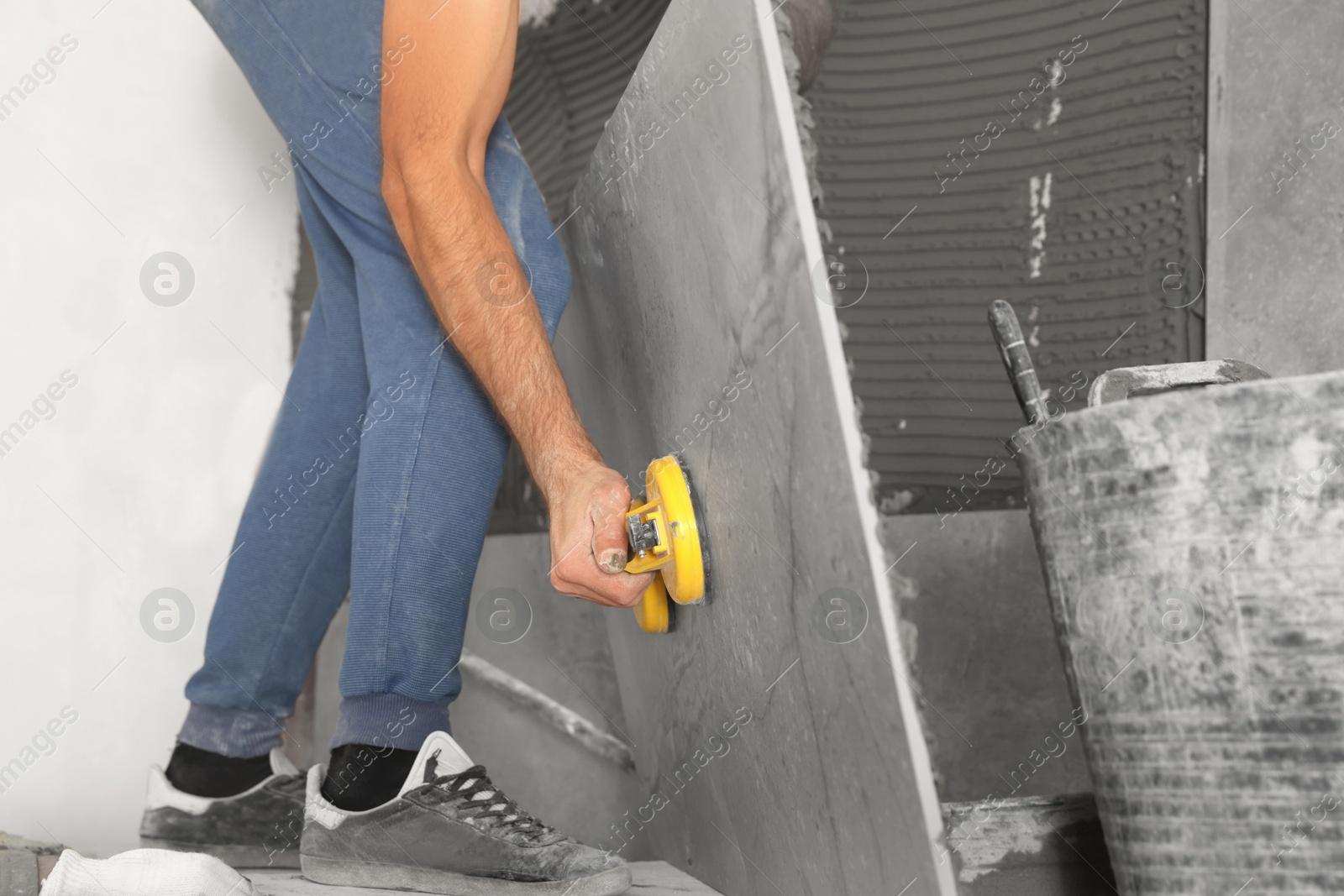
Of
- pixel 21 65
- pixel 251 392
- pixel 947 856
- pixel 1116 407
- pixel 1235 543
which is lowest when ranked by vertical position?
pixel 947 856

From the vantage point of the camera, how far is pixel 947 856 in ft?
2.45

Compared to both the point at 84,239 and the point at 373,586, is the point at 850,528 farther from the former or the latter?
the point at 84,239

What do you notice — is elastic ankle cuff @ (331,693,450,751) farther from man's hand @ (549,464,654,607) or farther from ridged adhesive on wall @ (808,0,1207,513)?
ridged adhesive on wall @ (808,0,1207,513)

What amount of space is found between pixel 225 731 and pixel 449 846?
1.75 feet

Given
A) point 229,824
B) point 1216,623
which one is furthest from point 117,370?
point 1216,623

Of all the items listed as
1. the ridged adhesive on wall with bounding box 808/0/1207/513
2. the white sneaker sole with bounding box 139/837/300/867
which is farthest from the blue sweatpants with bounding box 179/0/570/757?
the ridged adhesive on wall with bounding box 808/0/1207/513

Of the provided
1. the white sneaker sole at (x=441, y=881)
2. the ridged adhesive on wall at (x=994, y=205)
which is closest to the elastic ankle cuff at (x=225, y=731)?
the white sneaker sole at (x=441, y=881)

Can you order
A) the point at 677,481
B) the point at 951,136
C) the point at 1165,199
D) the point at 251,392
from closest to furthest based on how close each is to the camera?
the point at 677,481
the point at 1165,199
the point at 951,136
the point at 251,392

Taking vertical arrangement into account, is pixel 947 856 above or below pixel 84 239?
below

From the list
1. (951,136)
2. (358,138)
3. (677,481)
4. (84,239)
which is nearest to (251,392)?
(84,239)

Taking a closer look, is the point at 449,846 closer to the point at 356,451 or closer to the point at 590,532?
the point at 590,532

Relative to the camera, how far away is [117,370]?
2008mm

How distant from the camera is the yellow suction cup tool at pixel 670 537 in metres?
1.07

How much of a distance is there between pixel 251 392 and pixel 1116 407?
1.91m
